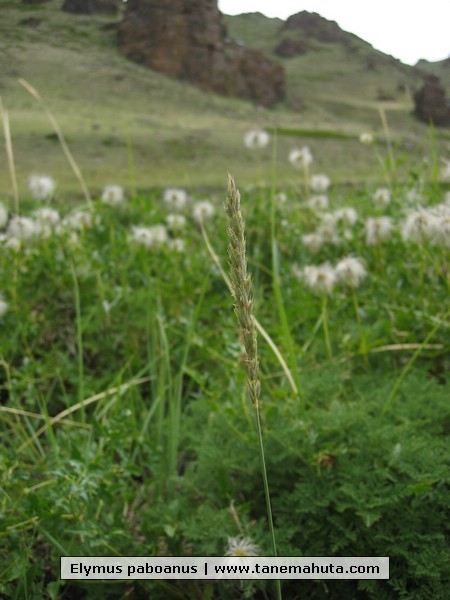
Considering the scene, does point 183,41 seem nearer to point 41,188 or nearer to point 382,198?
point 41,188

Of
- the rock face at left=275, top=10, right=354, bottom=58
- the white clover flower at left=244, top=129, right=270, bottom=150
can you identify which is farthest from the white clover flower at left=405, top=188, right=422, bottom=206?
the rock face at left=275, top=10, right=354, bottom=58

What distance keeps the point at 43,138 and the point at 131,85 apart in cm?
97

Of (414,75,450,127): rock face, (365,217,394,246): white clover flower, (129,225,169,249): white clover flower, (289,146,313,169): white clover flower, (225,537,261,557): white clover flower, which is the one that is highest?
(414,75,450,127): rock face

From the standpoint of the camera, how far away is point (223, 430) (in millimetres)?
1677

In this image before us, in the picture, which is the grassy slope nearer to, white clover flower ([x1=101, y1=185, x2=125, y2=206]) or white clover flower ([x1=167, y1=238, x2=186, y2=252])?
white clover flower ([x1=101, y1=185, x2=125, y2=206])

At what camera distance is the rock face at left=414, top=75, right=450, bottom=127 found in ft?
25.8

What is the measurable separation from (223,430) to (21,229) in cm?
166

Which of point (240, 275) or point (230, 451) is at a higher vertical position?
point (240, 275)

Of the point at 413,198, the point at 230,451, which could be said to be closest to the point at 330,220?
the point at 413,198

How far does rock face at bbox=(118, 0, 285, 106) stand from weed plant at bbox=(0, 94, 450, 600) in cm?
152

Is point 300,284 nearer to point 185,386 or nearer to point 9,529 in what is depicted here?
point 185,386

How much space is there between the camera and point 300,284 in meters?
2.77

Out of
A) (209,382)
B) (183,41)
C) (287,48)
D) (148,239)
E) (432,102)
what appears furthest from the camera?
(432,102)

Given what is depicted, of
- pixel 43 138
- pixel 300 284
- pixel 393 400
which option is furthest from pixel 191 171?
pixel 393 400
